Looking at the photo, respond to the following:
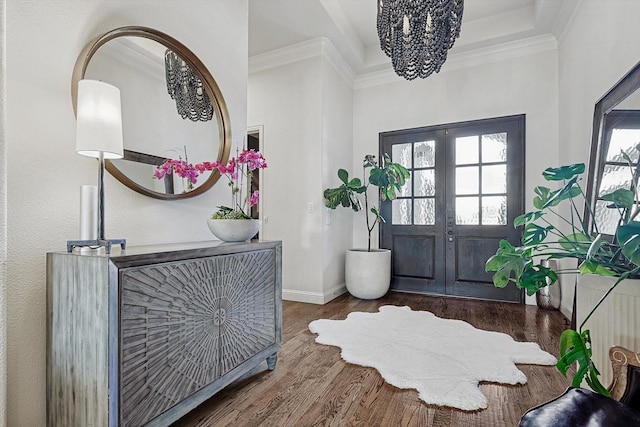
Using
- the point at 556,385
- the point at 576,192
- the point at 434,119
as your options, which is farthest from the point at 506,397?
the point at 434,119

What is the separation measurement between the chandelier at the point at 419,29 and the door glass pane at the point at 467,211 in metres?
1.77

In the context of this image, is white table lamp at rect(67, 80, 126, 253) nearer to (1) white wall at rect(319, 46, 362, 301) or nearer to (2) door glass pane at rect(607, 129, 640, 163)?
(1) white wall at rect(319, 46, 362, 301)

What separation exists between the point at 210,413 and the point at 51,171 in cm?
137

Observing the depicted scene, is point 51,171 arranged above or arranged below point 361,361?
above

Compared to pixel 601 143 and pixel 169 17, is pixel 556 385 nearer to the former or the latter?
pixel 601 143

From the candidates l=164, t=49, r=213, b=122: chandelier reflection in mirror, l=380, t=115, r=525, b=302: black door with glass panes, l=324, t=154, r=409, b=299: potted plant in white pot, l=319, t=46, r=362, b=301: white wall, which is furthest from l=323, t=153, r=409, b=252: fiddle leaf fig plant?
l=164, t=49, r=213, b=122: chandelier reflection in mirror

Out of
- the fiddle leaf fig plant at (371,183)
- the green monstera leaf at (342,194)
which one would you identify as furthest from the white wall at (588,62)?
the green monstera leaf at (342,194)

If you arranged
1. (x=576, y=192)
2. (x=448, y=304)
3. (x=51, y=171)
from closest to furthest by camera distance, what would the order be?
(x=576, y=192) → (x=51, y=171) → (x=448, y=304)

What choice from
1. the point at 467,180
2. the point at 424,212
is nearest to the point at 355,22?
the point at 467,180

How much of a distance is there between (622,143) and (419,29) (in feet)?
5.34

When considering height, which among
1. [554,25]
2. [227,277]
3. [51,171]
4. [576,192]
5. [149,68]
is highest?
[554,25]

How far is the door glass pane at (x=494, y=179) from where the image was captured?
12.5 feet

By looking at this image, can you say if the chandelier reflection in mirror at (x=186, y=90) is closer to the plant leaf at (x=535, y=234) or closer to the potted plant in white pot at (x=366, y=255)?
the potted plant in white pot at (x=366, y=255)

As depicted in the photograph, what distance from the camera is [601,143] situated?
234cm
